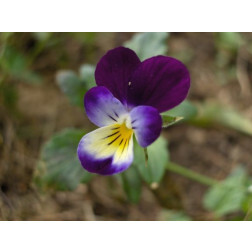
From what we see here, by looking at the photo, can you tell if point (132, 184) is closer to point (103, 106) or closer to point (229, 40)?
point (103, 106)

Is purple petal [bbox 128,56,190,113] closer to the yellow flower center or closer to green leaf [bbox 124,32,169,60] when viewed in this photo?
the yellow flower center

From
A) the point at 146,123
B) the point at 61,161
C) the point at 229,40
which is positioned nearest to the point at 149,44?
the point at 61,161

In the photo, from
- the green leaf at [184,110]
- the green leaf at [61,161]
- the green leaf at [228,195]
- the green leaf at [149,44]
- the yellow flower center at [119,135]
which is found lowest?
the green leaf at [228,195]

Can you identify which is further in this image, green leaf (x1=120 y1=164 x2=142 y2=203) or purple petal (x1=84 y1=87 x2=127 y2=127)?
green leaf (x1=120 y1=164 x2=142 y2=203)

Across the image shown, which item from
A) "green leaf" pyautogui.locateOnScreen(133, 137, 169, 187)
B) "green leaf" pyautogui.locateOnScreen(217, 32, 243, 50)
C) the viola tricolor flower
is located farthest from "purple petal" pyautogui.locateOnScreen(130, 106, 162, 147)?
"green leaf" pyautogui.locateOnScreen(217, 32, 243, 50)

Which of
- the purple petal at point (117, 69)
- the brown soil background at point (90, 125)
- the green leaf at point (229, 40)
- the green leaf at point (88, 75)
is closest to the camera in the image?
the purple petal at point (117, 69)

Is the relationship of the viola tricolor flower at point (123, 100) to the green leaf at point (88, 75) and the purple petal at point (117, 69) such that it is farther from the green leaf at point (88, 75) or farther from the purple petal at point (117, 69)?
the green leaf at point (88, 75)

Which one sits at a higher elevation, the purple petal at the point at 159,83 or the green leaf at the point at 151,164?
the purple petal at the point at 159,83

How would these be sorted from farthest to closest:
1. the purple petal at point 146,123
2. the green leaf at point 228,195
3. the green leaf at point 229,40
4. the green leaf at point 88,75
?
the green leaf at point 229,40, the green leaf at point 228,195, the green leaf at point 88,75, the purple petal at point 146,123

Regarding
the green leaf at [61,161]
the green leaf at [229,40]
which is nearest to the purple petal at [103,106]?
the green leaf at [61,161]
